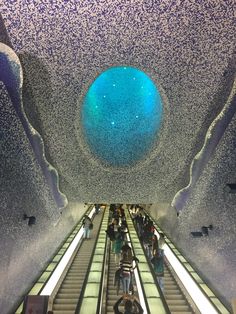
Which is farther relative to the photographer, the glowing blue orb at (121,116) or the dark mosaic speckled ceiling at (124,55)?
the glowing blue orb at (121,116)

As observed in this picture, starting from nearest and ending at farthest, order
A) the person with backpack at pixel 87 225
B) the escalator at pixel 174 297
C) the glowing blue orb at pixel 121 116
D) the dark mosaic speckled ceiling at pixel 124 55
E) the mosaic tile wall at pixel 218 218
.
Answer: the dark mosaic speckled ceiling at pixel 124 55, the mosaic tile wall at pixel 218 218, the escalator at pixel 174 297, the glowing blue orb at pixel 121 116, the person with backpack at pixel 87 225

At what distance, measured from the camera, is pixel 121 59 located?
4953 mm

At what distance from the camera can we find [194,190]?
722cm

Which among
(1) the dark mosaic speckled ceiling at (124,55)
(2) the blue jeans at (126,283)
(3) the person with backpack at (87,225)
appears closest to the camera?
(1) the dark mosaic speckled ceiling at (124,55)

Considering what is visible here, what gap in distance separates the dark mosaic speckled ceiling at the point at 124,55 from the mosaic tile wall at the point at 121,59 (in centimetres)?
1

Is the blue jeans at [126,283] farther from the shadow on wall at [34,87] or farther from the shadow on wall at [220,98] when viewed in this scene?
the shadow on wall at [34,87]

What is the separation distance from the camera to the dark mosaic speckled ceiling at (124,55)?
4.20 metres

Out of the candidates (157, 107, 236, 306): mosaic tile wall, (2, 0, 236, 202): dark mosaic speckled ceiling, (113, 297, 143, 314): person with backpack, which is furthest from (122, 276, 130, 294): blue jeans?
(2, 0, 236, 202): dark mosaic speckled ceiling

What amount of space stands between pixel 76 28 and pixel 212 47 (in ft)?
6.31

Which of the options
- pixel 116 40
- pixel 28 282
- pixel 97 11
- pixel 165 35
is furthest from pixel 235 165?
pixel 28 282

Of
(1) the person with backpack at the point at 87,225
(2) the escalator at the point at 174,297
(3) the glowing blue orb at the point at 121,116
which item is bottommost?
(2) the escalator at the point at 174,297

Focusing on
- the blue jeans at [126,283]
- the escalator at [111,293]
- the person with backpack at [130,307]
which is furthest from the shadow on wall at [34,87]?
the escalator at [111,293]

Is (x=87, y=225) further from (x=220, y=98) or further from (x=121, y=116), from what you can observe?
(x=220, y=98)

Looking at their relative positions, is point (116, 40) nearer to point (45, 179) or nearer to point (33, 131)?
point (33, 131)
